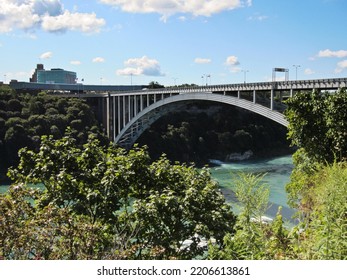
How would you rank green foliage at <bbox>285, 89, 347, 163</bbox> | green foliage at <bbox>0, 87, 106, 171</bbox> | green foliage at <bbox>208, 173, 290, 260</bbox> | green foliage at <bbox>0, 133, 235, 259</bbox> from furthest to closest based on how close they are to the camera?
green foliage at <bbox>0, 87, 106, 171</bbox>, green foliage at <bbox>285, 89, 347, 163</bbox>, green foliage at <bbox>0, 133, 235, 259</bbox>, green foliage at <bbox>208, 173, 290, 260</bbox>

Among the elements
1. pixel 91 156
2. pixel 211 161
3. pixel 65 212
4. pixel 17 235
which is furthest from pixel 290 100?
pixel 211 161

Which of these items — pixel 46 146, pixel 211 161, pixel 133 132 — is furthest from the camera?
pixel 211 161

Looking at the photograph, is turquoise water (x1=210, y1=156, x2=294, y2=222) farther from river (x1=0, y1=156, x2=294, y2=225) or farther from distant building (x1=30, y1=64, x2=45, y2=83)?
distant building (x1=30, y1=64, x2=45, y2=83)

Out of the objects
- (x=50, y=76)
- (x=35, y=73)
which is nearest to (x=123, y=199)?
(x=50, y=76)

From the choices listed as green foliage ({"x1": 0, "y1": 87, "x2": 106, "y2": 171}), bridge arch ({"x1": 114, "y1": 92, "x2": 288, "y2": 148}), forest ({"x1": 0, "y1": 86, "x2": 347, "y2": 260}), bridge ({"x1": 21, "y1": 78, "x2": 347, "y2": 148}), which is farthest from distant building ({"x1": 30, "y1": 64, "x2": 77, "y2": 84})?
forest ({"x1": 0, "y1": 86, "x2": 347, "y2": 260})

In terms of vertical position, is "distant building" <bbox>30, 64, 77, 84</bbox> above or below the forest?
above

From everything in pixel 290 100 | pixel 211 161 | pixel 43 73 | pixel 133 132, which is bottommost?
pixel 211 161

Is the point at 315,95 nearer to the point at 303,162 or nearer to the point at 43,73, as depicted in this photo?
the point at 303,162
